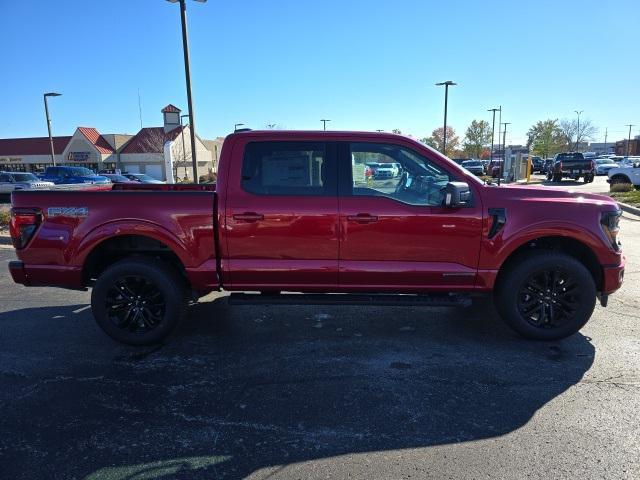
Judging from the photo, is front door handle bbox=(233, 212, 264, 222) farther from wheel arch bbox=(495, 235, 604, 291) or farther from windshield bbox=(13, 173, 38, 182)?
windshield bbox=(13, 173, 38, 182)

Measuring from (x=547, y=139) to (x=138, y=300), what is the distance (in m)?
70.3

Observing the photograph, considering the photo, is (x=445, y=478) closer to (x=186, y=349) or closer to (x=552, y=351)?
(x=552, y=351)

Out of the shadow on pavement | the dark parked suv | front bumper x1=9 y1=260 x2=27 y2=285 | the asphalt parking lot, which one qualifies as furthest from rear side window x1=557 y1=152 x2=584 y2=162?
front bumper x1=9 y1=260 x2=27 y2=285

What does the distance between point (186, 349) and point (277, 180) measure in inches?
72.0

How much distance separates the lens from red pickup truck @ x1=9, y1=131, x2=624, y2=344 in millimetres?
4195

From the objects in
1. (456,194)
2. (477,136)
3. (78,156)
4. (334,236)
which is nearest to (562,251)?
(456,194)

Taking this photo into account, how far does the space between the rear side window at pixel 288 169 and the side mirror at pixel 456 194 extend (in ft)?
3.27

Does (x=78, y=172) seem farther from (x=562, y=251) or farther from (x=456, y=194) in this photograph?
(x=562, y=251)

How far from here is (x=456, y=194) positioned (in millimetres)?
3973

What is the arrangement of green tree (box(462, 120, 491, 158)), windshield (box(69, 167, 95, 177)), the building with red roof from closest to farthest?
windshield (box(69, 167, 95, 177)) < the building with red roof < green tree (box(462, 120, 491, 158))

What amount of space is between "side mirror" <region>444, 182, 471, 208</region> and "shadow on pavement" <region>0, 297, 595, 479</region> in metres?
1.37

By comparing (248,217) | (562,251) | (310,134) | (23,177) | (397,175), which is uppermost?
(310,134)

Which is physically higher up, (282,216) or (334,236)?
(282,216)

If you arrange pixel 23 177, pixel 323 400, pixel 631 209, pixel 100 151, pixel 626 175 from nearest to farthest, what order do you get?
pixel 323 400, pixel 631 209, pixel 626 175, pixel 23 177, pixel 100 151
